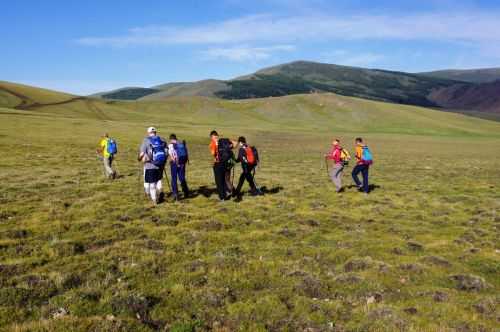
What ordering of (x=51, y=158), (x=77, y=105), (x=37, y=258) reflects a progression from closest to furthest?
(x=37, y=258) < (x=51, y=158) < (x=77, y=105)

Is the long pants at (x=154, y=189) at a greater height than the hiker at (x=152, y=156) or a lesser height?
lesser

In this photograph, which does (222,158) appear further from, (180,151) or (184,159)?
(180,151)

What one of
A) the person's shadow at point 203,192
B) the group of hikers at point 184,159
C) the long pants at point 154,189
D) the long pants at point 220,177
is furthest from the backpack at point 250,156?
the long pants at point 154,189

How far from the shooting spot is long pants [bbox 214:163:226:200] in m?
18.5

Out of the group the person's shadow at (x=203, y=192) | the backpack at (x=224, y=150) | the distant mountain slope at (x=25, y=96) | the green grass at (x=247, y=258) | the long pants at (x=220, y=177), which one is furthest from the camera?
the distant mountain slope at (x=25, y=96)

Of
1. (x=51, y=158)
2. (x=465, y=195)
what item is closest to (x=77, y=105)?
(x=51, y=158)

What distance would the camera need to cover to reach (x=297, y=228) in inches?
591

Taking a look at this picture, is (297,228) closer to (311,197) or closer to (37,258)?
(311,197)

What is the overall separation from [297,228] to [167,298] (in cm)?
710

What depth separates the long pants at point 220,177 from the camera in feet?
60.8

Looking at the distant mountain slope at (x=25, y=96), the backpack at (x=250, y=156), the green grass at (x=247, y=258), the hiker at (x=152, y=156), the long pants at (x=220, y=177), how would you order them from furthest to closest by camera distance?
the distant mountain slope at (x=25, y=96)
the backpack at (x=250, y=156)
the long pants at (x=220, y=177)
the hiker at (x=152, y=156)
the green grass at (x=247, y=258)

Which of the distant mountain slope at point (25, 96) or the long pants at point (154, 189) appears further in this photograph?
the distant mountain slope at point (25, 96)

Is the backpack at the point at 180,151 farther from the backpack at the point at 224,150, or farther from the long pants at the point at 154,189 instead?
the backpack at the point at 224,150

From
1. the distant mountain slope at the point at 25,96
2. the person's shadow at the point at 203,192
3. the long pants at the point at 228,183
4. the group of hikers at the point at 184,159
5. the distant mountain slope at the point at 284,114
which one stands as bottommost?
the person's shadow at the point at 203,192
